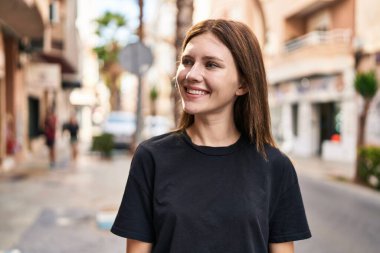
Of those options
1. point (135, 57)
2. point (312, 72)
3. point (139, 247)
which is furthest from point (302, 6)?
point (139, 247)

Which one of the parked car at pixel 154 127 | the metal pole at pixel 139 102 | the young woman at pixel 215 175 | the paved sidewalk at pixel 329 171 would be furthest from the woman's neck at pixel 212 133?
the parked car at pixel 154 127

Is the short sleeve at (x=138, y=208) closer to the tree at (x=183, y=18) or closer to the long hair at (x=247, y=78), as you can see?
the long hair at (x=247, y=78)

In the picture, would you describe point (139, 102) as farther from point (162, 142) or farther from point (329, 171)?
point (162, 142)

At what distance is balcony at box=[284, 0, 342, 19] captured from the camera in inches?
Result: 863

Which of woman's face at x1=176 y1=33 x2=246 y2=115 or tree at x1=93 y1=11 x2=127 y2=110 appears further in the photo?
tree at x1=93 y1=11 x2=127 y2=110

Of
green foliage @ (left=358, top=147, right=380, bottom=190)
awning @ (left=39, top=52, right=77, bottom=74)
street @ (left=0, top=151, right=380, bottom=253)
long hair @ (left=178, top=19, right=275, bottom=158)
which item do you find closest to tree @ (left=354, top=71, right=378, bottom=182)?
green foliage @ (left=358, top=147, right=380, bottom=190)

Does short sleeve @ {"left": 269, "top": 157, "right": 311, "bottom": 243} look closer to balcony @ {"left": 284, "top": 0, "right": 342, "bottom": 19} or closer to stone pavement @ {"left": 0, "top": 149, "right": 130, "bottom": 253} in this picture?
stone pavement @ {"left": 0, "top": 149, "right": 130, "bottom": 253}

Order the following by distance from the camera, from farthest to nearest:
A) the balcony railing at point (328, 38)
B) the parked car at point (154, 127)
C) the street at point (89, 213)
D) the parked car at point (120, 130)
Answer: the parked car at point (154, 127) → the parked car at point (120, 130) → the balcony railing at point (328, 38) → the street at point (89, 213)

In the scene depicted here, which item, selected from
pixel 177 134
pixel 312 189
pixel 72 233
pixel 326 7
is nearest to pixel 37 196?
pixel 72 233

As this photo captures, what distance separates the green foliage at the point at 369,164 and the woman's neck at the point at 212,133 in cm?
1004

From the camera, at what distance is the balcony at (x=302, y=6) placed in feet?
71.9

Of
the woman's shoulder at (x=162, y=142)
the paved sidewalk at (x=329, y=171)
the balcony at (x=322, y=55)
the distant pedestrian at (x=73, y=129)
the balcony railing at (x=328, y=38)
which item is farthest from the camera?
the balcony railing at (x=328, y=38)

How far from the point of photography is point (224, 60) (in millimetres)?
1701

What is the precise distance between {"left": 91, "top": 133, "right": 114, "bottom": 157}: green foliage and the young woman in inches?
667
